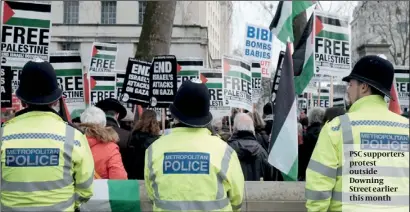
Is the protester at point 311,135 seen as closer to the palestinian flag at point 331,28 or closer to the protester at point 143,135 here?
the palestinian flag at point 331,28

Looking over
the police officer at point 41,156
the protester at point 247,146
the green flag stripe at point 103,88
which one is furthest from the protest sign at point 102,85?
the police officer at point 41,156

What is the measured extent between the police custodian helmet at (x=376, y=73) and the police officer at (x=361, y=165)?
2.9 inches

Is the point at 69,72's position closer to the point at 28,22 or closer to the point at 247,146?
the point at 28,22

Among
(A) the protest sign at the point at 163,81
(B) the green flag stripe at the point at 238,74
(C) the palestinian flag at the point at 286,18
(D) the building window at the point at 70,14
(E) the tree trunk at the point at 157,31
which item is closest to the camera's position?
(C) the palestinian flag at the point at 286,18

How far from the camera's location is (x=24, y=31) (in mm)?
7723

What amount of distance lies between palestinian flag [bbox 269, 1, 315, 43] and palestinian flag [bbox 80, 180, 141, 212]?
3.50 meters

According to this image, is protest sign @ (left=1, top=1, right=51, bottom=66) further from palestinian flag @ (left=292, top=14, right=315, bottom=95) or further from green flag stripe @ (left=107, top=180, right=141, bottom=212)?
palestinian flag @ (left=292, top=14, right=315, bottom=95)

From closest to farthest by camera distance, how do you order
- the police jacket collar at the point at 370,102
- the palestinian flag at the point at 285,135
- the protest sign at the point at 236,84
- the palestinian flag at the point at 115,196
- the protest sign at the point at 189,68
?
the police jacket collar at the point at 370,102 < the palestinian flag at the point at 115,196 < the palestinian flag at the point at 285,135 < the protest sign at the point at 236,84 < the protest sign at the point at 189,68

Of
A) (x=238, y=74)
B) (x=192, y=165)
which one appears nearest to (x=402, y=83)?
(x=238, y=74)

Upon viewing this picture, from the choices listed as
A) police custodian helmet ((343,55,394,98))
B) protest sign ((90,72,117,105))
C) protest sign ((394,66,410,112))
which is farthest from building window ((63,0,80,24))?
police custodian helmet ((343,55,394,98))

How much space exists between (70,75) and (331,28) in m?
4.43

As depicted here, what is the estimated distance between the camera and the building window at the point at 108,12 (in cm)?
5047

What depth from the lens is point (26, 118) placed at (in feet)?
12.8

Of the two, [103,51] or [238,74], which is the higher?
[103,51]
